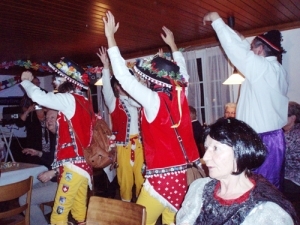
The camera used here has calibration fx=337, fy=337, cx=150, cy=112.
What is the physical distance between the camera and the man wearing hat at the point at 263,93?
2340 mm

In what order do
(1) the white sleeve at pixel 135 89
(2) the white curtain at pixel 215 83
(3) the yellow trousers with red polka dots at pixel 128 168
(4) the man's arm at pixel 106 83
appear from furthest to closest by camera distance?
(2) the white curtain at pixel 215 83, (3) the yellow trousers with red polka dots at pixel 128 168, (4) the man's arm at pixel 106 83, (1) the white sleeve at pixel 135 89

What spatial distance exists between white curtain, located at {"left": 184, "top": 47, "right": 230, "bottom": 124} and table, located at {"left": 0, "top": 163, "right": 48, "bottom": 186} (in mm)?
3304

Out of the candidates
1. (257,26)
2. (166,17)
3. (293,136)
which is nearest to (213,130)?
(293,136)

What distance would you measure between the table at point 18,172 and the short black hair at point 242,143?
255 cm

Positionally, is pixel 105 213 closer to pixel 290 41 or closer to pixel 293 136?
pixel 293 136

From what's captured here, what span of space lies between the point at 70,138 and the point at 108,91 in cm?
111

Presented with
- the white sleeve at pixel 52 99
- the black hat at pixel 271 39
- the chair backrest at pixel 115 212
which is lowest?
the chair backrest at pixel 115 212

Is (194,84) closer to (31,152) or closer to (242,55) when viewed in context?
(31,152)

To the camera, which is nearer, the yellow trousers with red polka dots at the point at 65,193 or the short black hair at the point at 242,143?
the short black hair at the point at 242,143

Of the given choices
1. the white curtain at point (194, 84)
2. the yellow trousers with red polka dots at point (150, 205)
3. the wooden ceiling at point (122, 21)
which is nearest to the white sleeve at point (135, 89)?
the yellow trousers with red polka dots at point (150, 205)

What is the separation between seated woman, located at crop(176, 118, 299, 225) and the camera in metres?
1.33

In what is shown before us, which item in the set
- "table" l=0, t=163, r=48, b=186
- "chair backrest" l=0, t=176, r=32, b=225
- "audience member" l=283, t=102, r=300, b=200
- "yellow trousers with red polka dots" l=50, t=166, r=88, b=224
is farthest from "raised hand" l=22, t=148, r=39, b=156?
"audience member" l=283, t=102, r=300, b=200

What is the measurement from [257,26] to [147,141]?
12.0 feet

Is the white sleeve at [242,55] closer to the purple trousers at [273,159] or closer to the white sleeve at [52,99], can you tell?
the purple trousers at [273,159]
